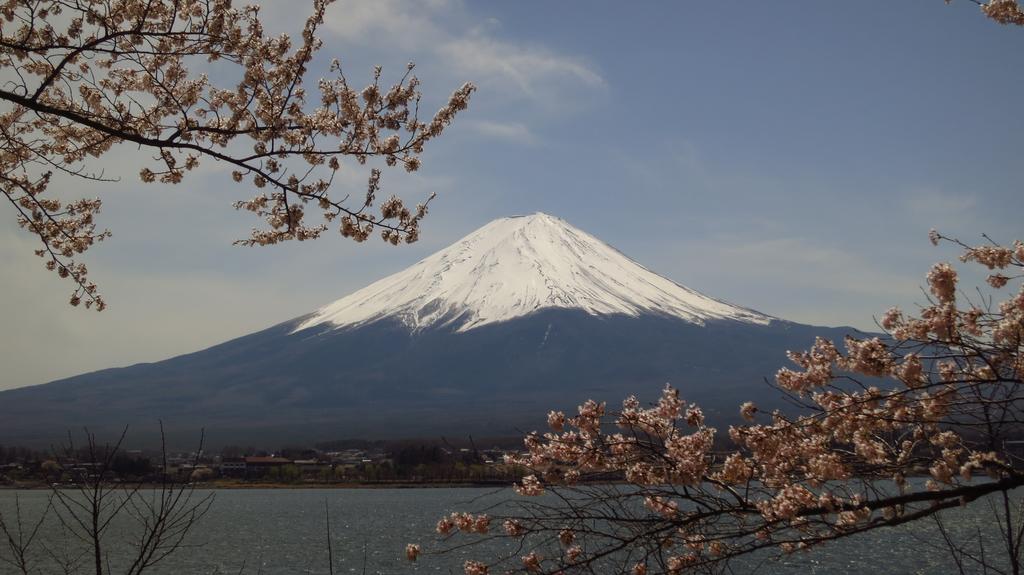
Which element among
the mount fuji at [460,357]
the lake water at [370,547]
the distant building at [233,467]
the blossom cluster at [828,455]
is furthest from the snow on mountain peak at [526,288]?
the blossom cluster at [828,455]

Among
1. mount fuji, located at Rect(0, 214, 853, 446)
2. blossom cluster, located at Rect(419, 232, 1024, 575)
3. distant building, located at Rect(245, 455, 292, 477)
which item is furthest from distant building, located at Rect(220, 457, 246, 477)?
blossom cluster, located at Rect(419, 232, 1024, 575)

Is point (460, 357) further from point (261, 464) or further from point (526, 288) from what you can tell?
point (261, 464)

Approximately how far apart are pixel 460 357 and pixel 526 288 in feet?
75.7

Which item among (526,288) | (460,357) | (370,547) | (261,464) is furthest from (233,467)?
(526,288)

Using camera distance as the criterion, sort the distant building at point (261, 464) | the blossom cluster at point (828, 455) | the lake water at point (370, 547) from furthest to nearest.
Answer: the distant building at point (261, 464), the lake water at point (370, 547), the blossom cluster at point (828, 455)

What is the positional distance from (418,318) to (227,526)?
12174 cm

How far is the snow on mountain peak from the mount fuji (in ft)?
1.06

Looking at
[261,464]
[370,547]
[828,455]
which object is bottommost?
[370,547]

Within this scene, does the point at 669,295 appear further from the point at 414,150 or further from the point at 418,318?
the point at 414,150

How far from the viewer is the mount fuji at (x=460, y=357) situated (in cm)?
13062

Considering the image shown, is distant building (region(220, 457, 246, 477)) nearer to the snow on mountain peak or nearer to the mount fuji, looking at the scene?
the mount fuji

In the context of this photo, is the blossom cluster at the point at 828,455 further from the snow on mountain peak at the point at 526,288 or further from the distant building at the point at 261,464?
the snow on mountain peak at the point at 526,288

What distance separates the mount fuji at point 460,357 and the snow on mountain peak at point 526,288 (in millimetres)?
323

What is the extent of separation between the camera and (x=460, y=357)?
6339 inches
